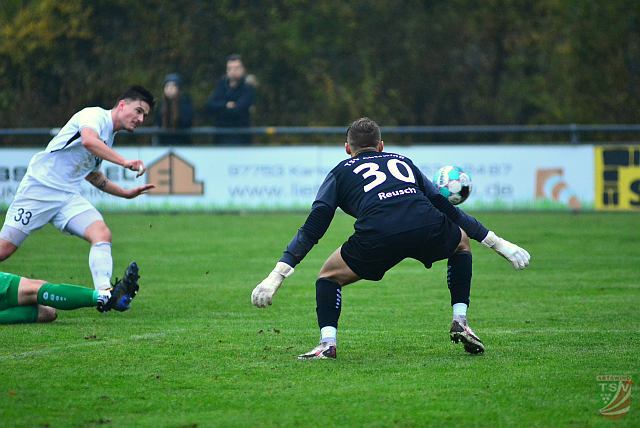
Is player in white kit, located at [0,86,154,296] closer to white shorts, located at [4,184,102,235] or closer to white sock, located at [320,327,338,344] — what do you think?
white shorts, located at [4,184,102,235]

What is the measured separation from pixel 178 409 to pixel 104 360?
1.59 metres

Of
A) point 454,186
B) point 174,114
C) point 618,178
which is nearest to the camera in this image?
point 454,186

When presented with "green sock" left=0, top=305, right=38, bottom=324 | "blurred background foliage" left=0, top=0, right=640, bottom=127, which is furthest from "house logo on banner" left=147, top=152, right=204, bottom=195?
"green sock" left=0, top=305, right=38, bottom=324

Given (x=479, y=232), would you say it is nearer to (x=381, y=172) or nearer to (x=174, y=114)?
(x=381, y=172)

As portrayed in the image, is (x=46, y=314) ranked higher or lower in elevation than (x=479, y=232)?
lower

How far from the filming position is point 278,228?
18.3 metres

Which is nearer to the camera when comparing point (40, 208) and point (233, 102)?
point (40, 208)

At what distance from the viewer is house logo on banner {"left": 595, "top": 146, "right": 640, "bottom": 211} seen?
783 inches

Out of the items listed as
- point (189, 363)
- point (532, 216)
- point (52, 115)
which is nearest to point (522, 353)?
point (189, 363)

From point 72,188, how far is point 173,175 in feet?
34.6

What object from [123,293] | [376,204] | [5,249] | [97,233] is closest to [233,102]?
[97,233]

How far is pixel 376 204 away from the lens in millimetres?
7617
